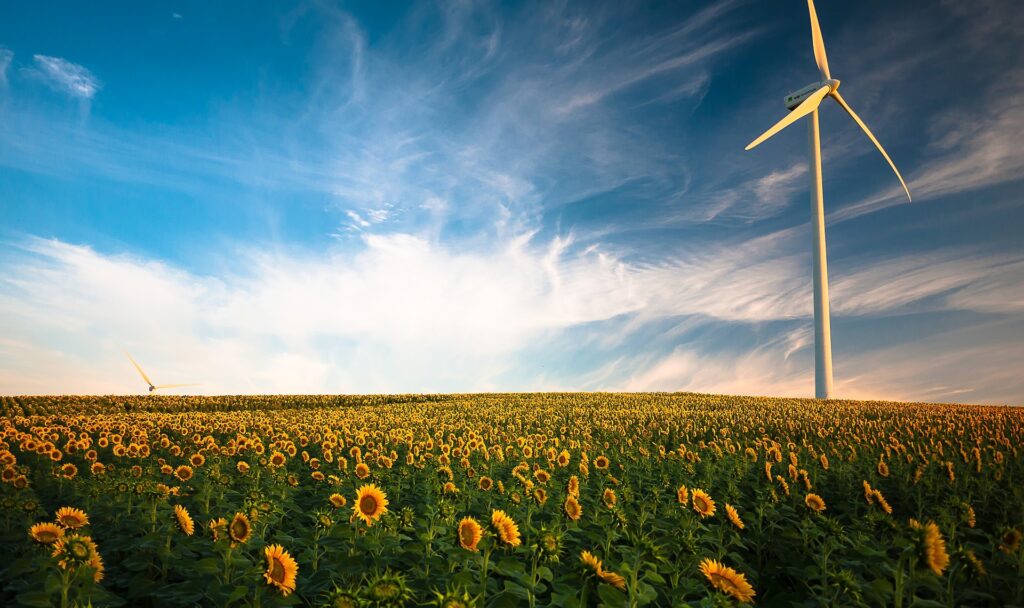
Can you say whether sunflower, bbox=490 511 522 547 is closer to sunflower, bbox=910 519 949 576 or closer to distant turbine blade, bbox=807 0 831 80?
sunflower, bbox=910 519 949 576

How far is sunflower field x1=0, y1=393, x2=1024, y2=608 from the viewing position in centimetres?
467

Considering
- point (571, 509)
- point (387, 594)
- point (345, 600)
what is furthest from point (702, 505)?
point (345, 600)

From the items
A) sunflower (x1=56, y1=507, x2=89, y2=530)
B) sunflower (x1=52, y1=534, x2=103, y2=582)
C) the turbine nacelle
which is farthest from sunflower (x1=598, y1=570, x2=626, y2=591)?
the turbine nacelle

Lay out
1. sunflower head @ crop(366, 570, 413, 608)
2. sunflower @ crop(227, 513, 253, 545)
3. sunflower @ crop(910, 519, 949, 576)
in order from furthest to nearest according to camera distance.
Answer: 1. sunflower @ crop(227, 513, 253, 545)
2. sunflower @ crop(910, 519, 949, 576)
3. sunflower head @ crop(366, 570, 413, 608)

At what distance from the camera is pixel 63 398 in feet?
139

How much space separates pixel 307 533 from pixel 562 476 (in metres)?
5.88

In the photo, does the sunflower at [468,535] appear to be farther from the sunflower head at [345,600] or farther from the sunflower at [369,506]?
the sunflower head at [345,600]

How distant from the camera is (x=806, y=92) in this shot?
48.1 metres

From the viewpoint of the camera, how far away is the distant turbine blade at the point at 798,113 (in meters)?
39.4

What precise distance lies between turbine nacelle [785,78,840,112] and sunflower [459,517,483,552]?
53.5 meters

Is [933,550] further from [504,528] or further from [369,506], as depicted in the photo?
[369,506]

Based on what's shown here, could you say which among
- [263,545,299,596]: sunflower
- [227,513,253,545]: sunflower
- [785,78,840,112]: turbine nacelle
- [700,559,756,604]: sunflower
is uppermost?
[785,78,840,112]: turbine nacelle

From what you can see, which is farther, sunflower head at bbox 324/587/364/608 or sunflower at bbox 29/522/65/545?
sunflower at bbox 29/522/65/545

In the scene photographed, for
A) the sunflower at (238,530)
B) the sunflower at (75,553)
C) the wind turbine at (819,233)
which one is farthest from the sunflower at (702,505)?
the wind turbine at (819,233)
